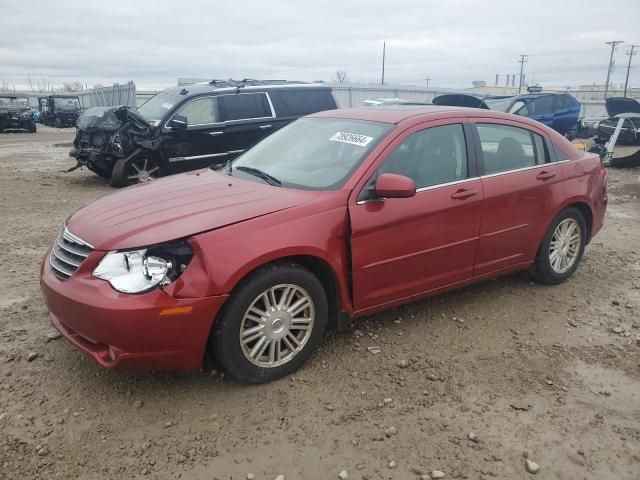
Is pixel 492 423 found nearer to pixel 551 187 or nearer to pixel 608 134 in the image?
pixel 551 187

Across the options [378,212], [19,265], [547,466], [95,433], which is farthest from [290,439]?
[19,265]

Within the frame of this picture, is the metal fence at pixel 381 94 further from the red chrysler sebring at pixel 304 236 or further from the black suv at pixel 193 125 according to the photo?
the red chrysler sebring at pixel 304 236

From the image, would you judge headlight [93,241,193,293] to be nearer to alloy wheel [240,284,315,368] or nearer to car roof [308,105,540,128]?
alloy wheel [240,284,315,368]

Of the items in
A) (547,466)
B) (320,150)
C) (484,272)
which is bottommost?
(547,466)

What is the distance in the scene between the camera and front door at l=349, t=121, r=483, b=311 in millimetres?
3428

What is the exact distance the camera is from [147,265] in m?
2.83

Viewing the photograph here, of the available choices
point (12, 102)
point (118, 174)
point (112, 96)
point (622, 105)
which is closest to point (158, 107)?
point (118, 174)

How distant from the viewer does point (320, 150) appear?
12.6 feet

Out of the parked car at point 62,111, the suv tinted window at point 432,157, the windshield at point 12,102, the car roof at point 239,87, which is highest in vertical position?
the car roof at point 239,87

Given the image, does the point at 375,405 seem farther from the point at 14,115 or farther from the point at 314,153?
the point at 14,115

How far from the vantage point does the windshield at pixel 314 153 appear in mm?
3561

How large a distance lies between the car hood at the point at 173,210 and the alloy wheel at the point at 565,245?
2.55m

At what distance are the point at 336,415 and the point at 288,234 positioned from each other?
106 cm

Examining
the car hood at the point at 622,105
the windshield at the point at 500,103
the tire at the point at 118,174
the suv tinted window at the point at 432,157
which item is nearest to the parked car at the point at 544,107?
the windshield at the point at 500,103
